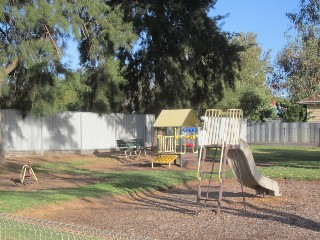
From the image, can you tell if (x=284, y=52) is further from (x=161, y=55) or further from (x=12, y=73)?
(x=12, y=73)

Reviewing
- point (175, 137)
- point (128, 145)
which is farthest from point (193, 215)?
point (128, 145)

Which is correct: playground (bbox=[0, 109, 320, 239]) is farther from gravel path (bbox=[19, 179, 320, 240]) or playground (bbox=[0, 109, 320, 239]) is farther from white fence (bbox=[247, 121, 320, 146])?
white fence (bbox=[247, 121, 320, 146])

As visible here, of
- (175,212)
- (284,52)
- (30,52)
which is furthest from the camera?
(284,52)

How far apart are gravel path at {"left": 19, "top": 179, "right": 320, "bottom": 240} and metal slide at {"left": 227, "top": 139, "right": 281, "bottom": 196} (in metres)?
0.39

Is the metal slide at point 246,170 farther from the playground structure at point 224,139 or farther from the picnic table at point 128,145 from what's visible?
the picnic table at point 128,145

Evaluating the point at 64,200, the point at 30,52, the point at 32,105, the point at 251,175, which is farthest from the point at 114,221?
the point at 32,105

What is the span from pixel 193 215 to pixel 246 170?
82.8 inches

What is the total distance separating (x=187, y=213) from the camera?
39.8 ft

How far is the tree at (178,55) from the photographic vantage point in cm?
3097

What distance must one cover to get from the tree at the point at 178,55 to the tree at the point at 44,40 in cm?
632

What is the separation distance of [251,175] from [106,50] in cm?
1335

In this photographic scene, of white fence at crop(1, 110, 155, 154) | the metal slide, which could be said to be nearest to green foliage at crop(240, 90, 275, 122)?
white fence at crop(1, 110, 155, 154)

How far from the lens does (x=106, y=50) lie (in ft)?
81.4

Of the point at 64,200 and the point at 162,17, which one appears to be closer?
the point at 64,200
